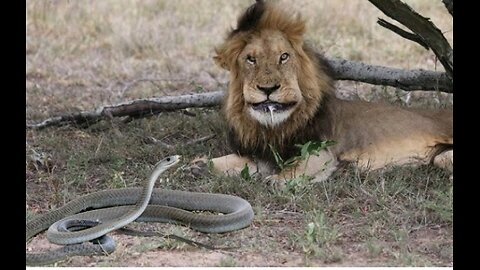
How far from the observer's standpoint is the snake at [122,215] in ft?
13.2

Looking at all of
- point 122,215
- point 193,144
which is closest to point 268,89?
point 122,215

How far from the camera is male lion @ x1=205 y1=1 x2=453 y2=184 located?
489cm

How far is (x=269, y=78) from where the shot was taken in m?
4.79

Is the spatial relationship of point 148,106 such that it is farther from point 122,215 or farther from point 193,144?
point 122,215

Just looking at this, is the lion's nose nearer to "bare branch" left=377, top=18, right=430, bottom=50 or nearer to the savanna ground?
the savanna ground

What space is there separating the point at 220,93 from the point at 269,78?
1.31 meters

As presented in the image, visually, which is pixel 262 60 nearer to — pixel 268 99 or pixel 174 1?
pixel 268 99

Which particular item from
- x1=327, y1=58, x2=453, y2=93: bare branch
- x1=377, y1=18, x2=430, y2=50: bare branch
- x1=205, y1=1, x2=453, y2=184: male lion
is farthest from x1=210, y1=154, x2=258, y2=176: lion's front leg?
x1=377, y1=18, x2=430, y2=50: bare branch

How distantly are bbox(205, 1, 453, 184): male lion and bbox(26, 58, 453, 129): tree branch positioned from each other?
510 millimetres

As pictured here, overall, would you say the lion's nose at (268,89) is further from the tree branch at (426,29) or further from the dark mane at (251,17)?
the tree branch at (426,29)

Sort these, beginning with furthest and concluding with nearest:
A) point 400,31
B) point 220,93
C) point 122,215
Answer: point 220,93, point 400,31, point 122,215
